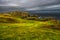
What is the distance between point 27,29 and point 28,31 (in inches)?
2.9

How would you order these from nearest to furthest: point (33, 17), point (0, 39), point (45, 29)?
1. point (0, 39)
2. point (45, 29)
3. point (33, 17)

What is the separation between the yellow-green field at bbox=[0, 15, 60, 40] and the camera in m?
3.15

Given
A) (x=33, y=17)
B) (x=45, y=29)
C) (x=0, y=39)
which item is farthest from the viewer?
(x=33, y=17)

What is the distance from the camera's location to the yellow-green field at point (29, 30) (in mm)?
3150

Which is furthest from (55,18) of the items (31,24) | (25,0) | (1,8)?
(1,8)

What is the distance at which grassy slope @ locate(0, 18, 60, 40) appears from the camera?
314 cm

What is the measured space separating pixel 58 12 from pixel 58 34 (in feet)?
2.02

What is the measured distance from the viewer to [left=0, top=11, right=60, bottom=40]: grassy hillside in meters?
3.15

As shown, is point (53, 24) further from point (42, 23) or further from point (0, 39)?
point (0, 39)

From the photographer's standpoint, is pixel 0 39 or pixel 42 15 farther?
pixel 42 15

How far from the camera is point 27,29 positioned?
334 centimetres

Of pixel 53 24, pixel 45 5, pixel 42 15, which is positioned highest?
pixel 45 5

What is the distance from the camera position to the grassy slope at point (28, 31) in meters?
3.14

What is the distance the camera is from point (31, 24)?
11.4ft
